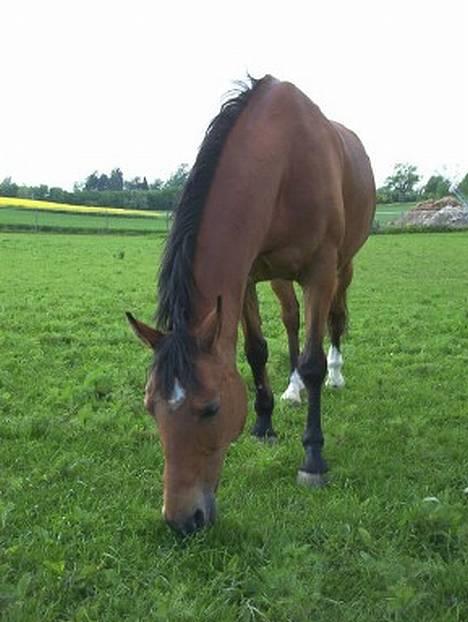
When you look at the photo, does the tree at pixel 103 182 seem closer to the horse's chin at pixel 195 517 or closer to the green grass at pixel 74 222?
the green grass at pixel 74 222

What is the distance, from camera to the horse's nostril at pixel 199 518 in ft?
9.84

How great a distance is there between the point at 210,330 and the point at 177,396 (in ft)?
1.07

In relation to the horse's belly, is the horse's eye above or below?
below

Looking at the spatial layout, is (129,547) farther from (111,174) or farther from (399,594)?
(111,174)

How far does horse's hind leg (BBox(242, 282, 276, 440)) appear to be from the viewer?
487 cm

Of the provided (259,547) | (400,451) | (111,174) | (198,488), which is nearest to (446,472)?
(400,451)

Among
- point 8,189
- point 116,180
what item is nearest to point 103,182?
point 116,180

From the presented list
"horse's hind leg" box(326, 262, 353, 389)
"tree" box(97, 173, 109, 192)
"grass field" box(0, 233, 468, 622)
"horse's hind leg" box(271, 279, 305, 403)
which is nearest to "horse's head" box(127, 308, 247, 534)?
"grass field" box(0, 233, 468, 622)

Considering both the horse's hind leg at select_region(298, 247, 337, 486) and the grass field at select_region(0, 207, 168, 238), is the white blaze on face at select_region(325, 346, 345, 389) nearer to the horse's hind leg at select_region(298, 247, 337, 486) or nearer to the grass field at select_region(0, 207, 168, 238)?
the horse's hind leg at select_region(298, 247, 337, 486)

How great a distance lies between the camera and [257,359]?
503 centimetres

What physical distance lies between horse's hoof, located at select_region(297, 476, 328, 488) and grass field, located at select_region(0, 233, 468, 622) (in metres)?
0.07

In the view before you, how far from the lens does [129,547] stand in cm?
314

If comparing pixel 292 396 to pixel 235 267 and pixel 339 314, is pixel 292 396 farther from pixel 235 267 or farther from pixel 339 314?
pixel 235 267

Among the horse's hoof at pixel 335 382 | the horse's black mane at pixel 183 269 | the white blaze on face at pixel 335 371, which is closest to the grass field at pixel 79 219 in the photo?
the white blaze on face at pixel 335 371
